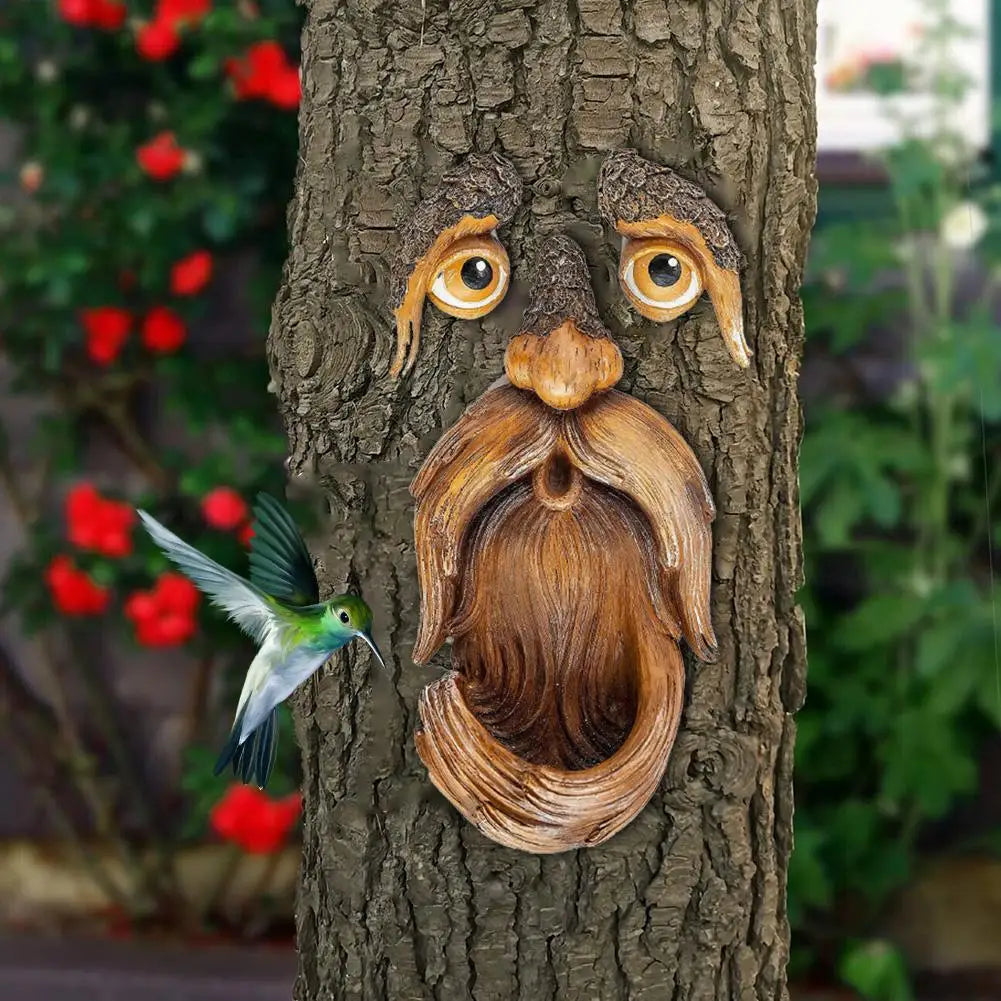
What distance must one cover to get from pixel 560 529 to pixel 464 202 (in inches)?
9.9

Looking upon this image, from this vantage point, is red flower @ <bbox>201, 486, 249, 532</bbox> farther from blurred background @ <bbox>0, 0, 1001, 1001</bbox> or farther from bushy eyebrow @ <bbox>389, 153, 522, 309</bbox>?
bushy eyebrow @ <bbox>389, 153, 522, 309</bbox>

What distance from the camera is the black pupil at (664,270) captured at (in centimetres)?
98

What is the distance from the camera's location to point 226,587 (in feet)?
3.12

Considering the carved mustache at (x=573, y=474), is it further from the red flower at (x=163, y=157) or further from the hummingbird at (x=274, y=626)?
the red flower at (x=163, y=157)

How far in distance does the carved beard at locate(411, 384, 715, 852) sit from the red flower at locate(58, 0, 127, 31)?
4.71ft

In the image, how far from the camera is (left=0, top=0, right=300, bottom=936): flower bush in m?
2.11

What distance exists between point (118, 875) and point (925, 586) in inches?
62.3

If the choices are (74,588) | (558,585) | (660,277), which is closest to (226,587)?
(558,585)

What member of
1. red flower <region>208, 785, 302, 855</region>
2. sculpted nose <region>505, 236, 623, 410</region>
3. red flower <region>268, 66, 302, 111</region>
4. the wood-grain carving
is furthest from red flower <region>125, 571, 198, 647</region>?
sculpted nose <region>505, 236, 623, 410</region>

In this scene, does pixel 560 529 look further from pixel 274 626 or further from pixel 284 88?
pixel 284 88

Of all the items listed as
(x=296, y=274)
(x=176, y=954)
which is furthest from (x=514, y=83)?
(x=176, y=954)

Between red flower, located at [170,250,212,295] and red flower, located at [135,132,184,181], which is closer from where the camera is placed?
red flower, located at [135,132,184,181]

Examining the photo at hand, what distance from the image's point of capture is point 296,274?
1070 millimetres

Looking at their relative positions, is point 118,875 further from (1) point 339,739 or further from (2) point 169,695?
(1) point 339,739
